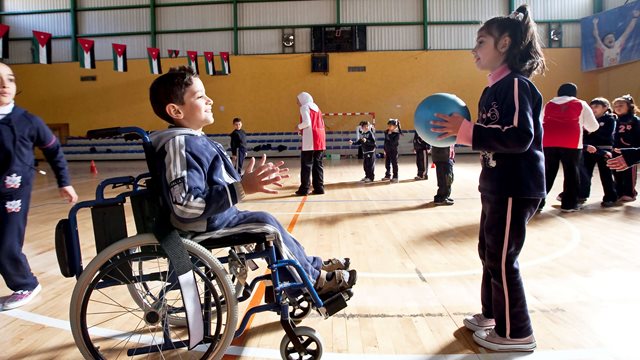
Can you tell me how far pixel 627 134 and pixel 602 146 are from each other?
0.44 m

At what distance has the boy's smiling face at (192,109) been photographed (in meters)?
1.73

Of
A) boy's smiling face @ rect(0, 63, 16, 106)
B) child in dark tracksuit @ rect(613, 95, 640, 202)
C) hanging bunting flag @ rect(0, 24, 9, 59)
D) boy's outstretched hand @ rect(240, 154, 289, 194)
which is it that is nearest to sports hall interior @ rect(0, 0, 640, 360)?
child in dark tracksuit @ rect(613, 95, 640, 202)

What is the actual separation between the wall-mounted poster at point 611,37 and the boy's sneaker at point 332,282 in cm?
1369

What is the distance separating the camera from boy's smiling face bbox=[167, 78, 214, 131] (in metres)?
1.73

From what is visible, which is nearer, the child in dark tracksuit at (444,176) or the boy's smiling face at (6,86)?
the boy's smiling face at (6,86)

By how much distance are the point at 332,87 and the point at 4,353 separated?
14298mm

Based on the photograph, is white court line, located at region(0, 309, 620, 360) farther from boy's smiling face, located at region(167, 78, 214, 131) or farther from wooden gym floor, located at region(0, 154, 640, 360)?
boy's smiling face, located at region(167, 78, 214, 131)

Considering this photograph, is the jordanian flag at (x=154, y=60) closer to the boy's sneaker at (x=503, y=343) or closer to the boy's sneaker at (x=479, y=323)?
the boy's sneaker at (x=479, y=323)

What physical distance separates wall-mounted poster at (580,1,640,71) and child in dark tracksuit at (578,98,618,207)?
29.5ft

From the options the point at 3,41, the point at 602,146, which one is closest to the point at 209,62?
the point at 3,41

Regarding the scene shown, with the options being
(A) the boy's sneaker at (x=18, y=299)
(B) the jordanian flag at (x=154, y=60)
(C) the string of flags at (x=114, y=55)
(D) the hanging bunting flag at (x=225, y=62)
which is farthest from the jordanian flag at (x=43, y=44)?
(A) the boy's sneaker at (x=18, y=299)

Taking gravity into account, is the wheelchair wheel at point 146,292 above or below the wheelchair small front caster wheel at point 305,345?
above

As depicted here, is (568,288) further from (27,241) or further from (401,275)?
(27,241)

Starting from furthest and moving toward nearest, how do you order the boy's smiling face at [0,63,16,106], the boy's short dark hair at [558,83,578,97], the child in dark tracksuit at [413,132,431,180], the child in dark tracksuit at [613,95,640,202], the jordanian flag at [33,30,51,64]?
1. the jordanian flag at [33,30,51,64]
2. the child in dark tracksuit at [413,132,431,180]
3. the child in dark tracksuit at [613,95,640,202]
4. the boy's short dark hair at [558,83,578,97]
5. the boy's smiling face at [0,63,16,106]
